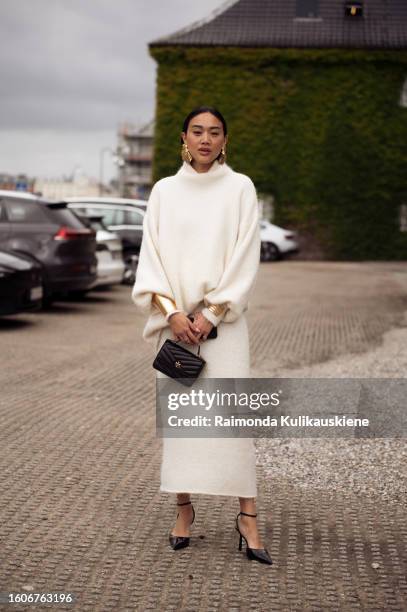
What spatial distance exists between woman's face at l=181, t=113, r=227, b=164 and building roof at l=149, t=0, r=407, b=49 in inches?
1310

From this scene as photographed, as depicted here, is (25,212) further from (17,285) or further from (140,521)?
(140,521)

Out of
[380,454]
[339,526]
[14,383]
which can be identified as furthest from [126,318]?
[339,526]

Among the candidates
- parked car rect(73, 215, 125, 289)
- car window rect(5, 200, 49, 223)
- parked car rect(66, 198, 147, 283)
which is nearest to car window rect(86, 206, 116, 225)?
parked car rect(66, 198, 147, 283)

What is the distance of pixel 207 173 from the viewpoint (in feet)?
13.5

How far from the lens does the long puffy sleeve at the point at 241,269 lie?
403 cm

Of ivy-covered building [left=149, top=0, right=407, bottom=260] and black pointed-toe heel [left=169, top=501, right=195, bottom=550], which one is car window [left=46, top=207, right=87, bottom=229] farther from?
ivy-covered building [left=149, top=0, right=407, bottom=260]

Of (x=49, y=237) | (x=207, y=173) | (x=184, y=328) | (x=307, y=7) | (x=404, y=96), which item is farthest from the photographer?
(x=307, y=7)

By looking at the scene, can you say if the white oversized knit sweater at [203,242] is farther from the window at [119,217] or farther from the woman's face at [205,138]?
the window at [119,217]

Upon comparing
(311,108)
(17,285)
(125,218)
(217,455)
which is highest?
(217,455)

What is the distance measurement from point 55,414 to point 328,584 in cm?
370

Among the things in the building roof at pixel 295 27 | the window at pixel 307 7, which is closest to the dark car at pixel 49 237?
the building roof at pixel 295 27

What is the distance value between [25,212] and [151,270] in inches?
434

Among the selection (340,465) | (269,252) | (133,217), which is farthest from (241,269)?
(269,252)

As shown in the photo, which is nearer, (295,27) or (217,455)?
(217,455)
